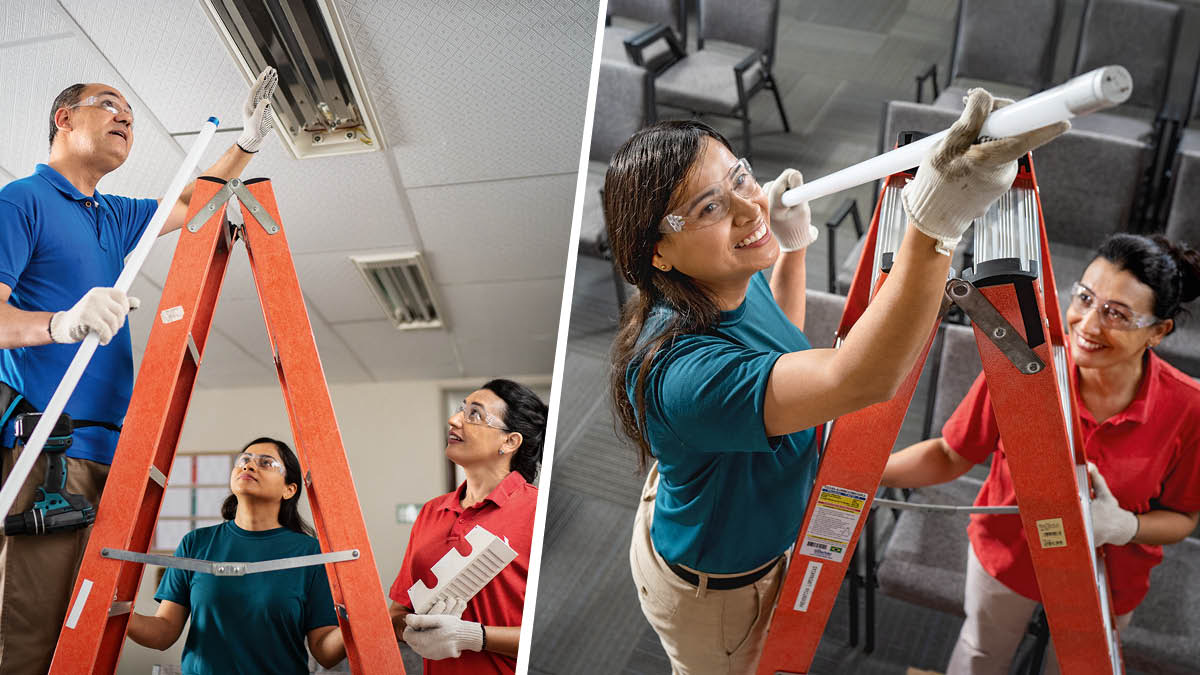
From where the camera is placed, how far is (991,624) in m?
1.99

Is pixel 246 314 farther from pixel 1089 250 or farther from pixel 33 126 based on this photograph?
pixel 1089 250

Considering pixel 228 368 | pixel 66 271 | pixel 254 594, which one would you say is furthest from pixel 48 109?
pixel 254 594

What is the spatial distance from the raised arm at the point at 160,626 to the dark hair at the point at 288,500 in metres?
0.15

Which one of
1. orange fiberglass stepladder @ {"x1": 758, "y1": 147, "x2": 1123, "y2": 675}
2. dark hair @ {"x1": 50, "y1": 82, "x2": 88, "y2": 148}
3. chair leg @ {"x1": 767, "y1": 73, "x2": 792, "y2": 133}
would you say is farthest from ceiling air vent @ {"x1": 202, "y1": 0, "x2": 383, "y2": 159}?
chair leg @ {"x1": 767, "y1": 73, "x2": 792, "y2": 133}

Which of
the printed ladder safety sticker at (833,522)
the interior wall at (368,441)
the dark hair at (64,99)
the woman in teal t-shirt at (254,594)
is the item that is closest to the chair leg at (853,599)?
the printed ladder safety sticker at (833,522)

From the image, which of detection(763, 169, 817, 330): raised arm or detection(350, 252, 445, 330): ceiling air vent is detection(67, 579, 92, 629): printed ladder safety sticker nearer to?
detection(350, 252, 445, 330): ceiling air vent

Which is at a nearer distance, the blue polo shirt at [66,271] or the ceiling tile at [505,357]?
the blue polo shirt at [66,271]

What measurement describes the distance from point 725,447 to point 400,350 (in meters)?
0.57

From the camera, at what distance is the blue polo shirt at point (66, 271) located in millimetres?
1225

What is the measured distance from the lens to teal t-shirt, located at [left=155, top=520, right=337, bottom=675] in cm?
128

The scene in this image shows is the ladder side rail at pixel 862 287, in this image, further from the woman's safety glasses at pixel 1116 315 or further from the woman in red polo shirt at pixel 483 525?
the woman's safety glasses at pixel 1116 315

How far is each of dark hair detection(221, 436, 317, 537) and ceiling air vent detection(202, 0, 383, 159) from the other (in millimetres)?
457

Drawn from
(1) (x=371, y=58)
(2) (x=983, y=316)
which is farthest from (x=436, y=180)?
(2) (x=983, y=316)

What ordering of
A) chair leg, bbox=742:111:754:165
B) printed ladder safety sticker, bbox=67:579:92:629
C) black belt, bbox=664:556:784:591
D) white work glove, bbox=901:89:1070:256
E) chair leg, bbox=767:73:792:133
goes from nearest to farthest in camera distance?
white work glove, bbox=901:89:1070:256 < printed ladder safety sticker, bbox=67:579:92:629 < black belt, bbox=664:556:784:591 < chair leg, bbox=742:111:754:165 < chair leg, bbox=767:73:792:133
